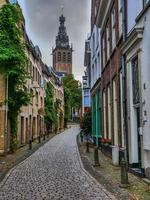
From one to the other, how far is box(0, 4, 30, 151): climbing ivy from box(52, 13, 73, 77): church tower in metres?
110

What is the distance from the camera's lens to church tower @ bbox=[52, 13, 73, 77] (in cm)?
13188

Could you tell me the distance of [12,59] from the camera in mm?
19672

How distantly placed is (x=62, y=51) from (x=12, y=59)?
115m

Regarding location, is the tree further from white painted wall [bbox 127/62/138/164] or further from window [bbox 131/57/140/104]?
window [bbox 131/57/140/104]

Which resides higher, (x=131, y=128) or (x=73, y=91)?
(x=73, y=91)

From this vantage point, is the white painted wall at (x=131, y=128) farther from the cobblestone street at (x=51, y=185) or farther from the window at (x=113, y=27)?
the window at (x=113, y=27)

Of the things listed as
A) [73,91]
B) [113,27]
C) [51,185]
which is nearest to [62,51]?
[73,91]

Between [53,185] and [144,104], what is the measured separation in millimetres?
3399

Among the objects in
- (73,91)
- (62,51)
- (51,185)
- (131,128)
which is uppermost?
(62,51)

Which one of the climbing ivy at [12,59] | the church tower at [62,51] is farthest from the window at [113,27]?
the church tower at [62,51]

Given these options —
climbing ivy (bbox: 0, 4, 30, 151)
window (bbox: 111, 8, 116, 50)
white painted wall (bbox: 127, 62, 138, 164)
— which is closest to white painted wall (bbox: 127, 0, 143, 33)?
white painted wall (bbox: 127, 62, 138, 164)

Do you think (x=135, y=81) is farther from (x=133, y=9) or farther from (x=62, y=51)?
(x=62, y=51)

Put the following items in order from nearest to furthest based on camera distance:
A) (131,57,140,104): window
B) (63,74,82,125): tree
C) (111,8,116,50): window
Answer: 1. (131,57,140,104): window
2. (111,8,116,50): window
3. (63,74,82,125): tree

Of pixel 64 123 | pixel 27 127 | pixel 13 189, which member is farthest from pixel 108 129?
pixel 64 123
